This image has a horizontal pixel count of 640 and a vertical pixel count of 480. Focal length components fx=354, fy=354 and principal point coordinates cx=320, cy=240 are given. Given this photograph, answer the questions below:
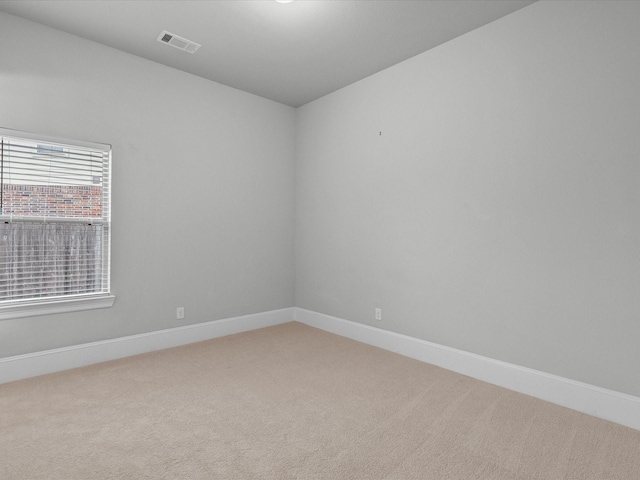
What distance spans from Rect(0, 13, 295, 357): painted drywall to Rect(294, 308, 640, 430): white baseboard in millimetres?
1575

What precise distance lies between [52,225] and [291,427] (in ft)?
8.62

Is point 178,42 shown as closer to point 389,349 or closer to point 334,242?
point 334,242

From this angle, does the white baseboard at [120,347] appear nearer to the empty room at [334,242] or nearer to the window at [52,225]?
the empty room at [334,242]

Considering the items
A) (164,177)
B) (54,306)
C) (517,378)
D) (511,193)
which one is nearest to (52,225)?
(54,306)

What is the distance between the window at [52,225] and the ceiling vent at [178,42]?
3.63ft

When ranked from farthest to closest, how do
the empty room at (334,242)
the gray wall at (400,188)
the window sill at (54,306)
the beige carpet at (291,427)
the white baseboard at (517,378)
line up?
the window sill at (54,306), the gray wall at (400,188), the white baseboard at (517,378), the empty room at (334,242), the beige carpet at (291,427)

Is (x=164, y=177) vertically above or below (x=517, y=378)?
above

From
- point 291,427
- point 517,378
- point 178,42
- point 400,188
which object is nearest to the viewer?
point 291,427

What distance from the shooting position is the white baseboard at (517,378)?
229cm

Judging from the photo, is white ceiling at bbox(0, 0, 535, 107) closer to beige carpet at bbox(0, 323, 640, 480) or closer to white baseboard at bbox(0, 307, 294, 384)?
white baseboard at bbox(0, 307, 294, 384)

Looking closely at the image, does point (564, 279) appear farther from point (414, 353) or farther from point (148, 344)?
point (148, 344)

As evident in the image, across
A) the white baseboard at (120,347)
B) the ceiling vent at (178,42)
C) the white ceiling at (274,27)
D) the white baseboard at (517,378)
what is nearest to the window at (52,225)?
the white baseboard at (120,347)

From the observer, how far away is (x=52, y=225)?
3.05m

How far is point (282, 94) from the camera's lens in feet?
14.4
